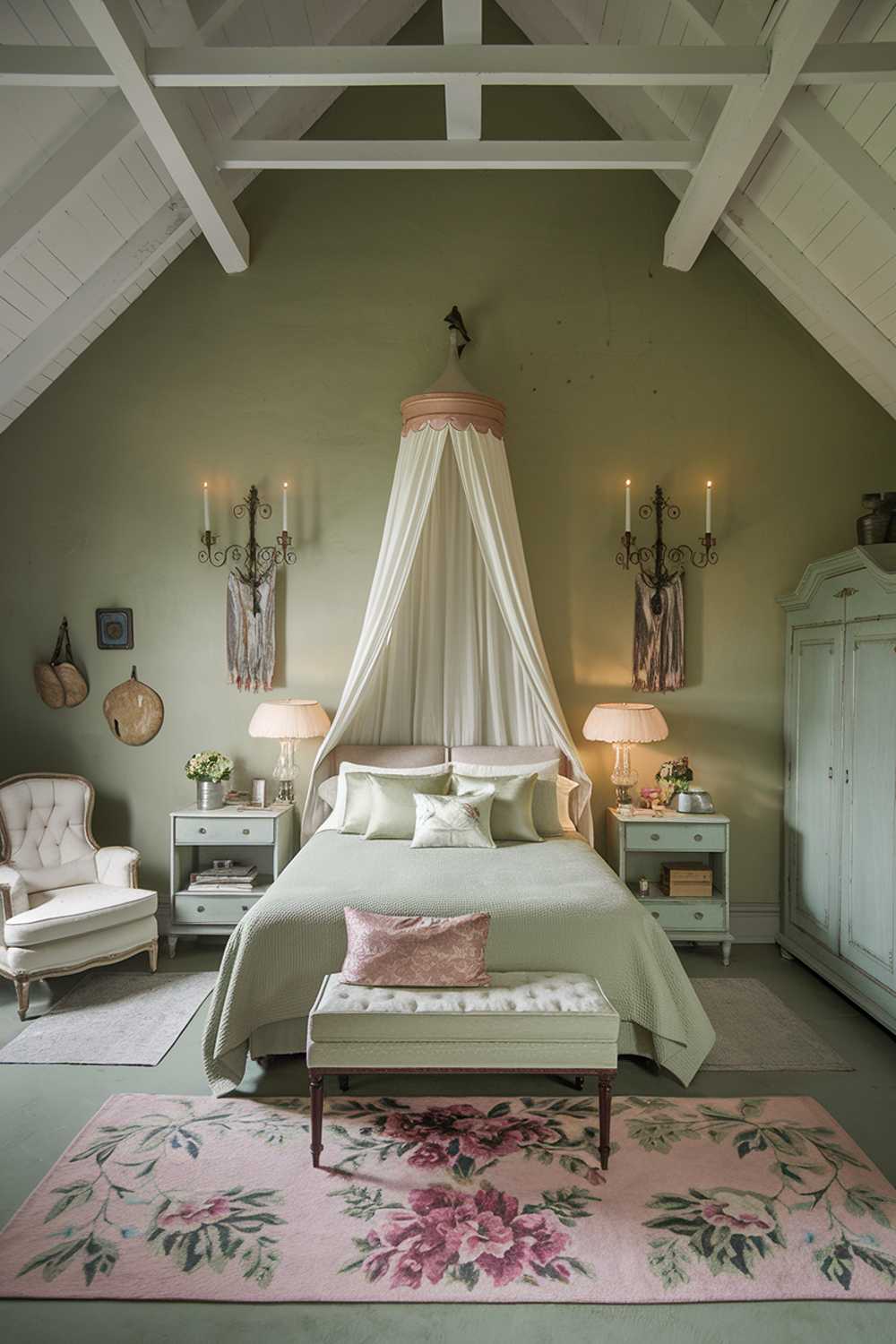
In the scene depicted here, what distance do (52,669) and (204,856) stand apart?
1.40 meters

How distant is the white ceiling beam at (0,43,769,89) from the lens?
3186 mm

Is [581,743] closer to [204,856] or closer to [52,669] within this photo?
[204,856]

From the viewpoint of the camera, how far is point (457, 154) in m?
4.06

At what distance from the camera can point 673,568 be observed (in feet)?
16.3

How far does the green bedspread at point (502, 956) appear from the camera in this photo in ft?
10.3

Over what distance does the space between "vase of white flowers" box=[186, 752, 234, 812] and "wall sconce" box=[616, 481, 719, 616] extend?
8.43 ft

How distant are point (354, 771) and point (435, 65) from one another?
124 inches

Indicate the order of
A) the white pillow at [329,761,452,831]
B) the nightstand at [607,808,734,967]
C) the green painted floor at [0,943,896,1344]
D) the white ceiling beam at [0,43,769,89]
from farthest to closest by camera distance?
the nightstand at [607,808,734,967], the white pillow at [329,761,452,831], the white ceiling beam at [0,43,769,89], the green painted floor at [0,943,896,1344]

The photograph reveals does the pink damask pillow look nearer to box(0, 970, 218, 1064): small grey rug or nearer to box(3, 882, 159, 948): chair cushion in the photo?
box(0, 970, 218, 1064): small grey rug

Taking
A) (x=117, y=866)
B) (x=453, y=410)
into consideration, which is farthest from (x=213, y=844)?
(x=453, y=410)

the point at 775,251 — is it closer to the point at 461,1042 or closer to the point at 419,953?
the point at 419,953

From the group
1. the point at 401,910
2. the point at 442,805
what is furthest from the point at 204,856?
the point at 401,910

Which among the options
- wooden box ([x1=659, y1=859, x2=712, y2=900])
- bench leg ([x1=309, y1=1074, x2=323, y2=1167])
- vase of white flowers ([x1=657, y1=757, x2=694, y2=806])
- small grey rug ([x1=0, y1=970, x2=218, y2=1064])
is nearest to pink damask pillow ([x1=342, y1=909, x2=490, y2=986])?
bench leg ([x1=309, y1=1074, x2=323, y2=1167])

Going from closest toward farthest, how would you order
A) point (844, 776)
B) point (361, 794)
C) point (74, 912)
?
point (74, 912) < point (844, 776) < point (361, 794)
